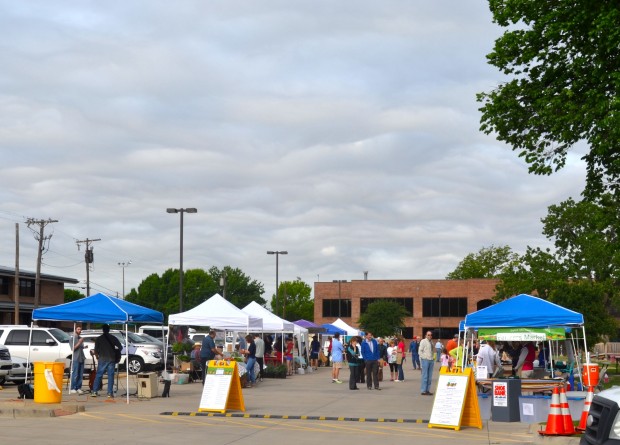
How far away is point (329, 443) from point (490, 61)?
15322 mm

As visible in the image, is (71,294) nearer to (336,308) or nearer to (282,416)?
(336,308)

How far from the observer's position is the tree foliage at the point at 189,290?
13738 centimetres

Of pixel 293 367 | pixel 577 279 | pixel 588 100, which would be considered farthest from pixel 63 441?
pixel 577 279

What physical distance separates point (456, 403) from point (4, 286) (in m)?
61.6

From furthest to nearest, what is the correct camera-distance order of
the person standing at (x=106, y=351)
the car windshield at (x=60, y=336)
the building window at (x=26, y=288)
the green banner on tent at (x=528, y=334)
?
the building window at (x=26, y=288) < the car windshield at (x=60, y=336) < the person standing at (x=106, y=351) < the green banner on tent at (x=528, y=334)

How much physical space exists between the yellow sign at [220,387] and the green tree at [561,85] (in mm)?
10596

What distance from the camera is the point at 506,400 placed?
728 inches

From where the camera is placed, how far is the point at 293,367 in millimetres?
42438

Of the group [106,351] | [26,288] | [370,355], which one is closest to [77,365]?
[106,351]

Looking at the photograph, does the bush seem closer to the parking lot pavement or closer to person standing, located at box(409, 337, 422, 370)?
the parking lot pavement

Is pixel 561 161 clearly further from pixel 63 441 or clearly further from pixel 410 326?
pixel 410 326

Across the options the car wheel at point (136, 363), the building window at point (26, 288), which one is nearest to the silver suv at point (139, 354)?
the car wheel at point (136, 363)

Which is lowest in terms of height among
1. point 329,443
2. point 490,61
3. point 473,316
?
point 329,443

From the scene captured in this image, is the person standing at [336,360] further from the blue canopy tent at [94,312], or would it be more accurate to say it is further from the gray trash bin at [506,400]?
the gray trash bin at [506,400]
